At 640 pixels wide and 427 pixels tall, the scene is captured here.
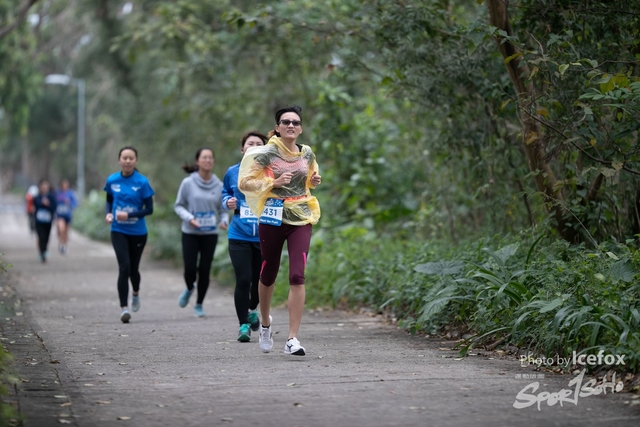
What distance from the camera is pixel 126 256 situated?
1073 centimetres

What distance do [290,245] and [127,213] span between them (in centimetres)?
353

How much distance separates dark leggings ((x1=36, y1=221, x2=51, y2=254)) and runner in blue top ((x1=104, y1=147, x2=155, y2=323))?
11847 millimetres

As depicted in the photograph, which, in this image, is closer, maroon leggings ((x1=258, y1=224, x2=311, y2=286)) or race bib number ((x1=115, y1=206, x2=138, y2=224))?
maroon leggings ((x1=258, y1=224, x2=311, y2=286))

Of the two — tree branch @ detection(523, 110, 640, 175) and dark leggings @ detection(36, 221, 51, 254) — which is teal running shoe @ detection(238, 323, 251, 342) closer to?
tree branch @ detection(523, 110, 640, 175)

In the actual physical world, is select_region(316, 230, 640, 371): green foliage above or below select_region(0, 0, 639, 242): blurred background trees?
below

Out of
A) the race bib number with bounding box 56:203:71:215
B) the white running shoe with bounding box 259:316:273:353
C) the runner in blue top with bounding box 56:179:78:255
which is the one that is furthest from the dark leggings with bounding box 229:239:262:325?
the race bib number with bounding box 56:203:71:215

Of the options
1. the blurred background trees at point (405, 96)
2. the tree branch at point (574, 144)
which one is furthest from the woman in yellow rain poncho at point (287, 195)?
the tree branch at point (574, 144)

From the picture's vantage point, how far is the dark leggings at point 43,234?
22.1 meters

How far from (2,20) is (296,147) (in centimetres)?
1963

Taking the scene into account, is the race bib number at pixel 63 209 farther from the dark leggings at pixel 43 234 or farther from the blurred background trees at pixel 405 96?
the dark leggings at pixel 43 234

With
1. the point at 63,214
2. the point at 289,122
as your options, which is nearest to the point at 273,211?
the point at 289,122

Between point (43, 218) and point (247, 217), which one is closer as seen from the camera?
point (247, 217)

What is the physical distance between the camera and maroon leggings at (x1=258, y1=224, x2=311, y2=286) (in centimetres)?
754

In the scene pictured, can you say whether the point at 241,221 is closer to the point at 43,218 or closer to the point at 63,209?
the point at 43,218
